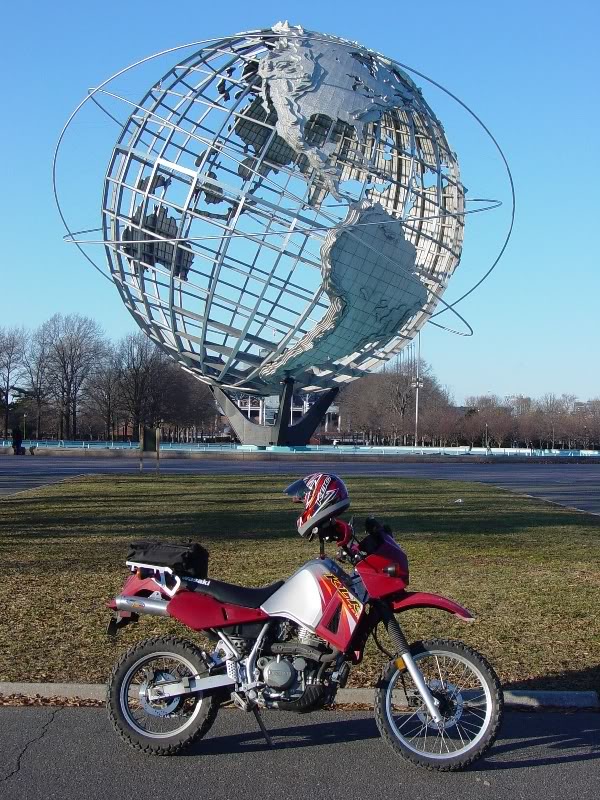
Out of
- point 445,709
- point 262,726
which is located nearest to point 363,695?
point 445,709

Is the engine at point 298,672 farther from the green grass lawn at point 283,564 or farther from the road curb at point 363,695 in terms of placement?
the green grass lawn at point 283,564

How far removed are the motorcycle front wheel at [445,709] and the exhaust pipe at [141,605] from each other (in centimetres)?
115

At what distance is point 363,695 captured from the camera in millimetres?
5824

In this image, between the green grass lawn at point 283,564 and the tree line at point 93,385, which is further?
the tree line at point 93,385

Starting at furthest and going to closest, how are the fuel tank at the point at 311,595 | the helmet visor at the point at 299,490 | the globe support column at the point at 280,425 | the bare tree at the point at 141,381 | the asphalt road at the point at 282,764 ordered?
1. the bare tree at the point at 141,381
2. the globe support column at the point at 280,425
3. the helmet visor at the point at 299,490
4. the fuel tank at the point at 311,595
5. the asphalt road at the point at 282,764

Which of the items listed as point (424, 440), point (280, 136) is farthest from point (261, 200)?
point (424, 440)

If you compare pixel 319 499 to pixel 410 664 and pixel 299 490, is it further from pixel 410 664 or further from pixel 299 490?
pixel 410 664

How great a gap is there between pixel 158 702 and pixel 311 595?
3.20 ft

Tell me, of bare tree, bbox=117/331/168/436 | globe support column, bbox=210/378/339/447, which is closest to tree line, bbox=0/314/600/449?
bare tree, bbox=117/331/168/436

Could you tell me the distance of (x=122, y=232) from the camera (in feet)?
110

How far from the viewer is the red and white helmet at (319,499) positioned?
483 cm

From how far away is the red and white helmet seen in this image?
4828mm

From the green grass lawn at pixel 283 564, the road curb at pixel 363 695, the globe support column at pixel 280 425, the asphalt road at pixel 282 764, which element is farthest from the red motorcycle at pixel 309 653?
the globe support column at pixel 280 425

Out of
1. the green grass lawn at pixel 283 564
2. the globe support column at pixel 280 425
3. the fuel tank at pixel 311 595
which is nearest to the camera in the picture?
the fuel tank at pixel 311 595
